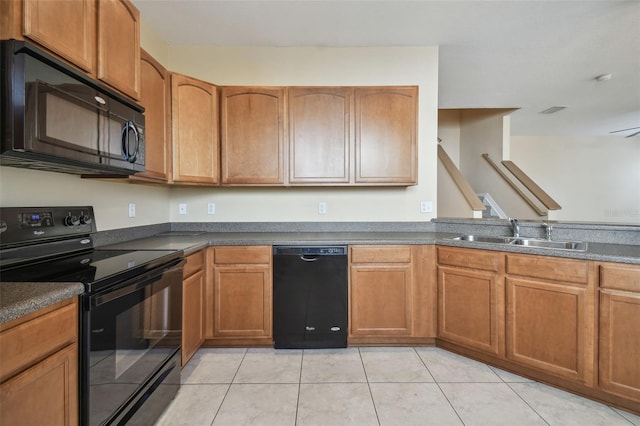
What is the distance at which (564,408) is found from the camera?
1.73 meters

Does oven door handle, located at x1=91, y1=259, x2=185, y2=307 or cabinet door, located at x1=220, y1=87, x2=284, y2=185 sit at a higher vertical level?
cabinet door, located at x1=220, y1=87, x2=284, y2=185

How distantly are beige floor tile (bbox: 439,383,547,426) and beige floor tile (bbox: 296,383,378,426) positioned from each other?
0.52m

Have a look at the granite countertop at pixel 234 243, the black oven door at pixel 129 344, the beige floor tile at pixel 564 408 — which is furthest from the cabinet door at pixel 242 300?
the beige floor tile at pixel 564 408

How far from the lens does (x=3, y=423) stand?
83 centimetres

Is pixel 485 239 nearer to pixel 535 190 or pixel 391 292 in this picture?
pixel 391 292

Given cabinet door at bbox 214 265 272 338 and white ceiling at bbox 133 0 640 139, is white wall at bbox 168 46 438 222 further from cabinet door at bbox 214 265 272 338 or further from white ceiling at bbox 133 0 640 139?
cabinet door at bbox 214 265 272 338

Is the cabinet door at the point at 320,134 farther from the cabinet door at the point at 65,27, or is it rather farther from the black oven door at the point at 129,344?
the cabinet door at the point at 65,27

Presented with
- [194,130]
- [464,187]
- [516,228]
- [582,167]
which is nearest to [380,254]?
[516,228]

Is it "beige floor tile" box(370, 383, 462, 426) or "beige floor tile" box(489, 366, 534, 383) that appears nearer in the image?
"beige floor tile" box(370, 383, 462, 426)

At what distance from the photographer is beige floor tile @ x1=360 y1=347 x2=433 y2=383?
202 centimetres

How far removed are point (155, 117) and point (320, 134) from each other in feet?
4.22

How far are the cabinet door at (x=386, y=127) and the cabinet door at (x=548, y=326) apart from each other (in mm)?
1208

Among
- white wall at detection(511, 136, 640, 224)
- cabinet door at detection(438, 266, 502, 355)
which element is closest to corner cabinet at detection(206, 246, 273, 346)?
cabinet door at detection(438, 266, 502, 355)

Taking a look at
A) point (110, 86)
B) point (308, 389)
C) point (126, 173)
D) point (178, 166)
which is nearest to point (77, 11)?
point (110, 86)
